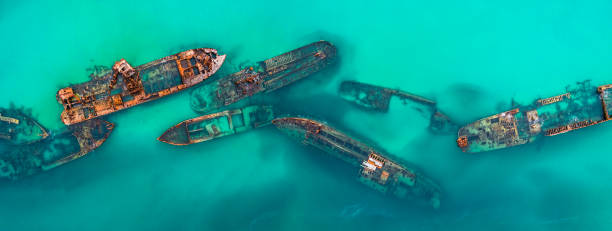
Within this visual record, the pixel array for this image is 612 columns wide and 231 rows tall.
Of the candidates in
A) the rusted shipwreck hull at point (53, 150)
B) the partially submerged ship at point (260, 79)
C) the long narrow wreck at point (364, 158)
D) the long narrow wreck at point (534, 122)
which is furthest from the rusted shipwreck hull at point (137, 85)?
the long narrow wreck at point (534, 122)

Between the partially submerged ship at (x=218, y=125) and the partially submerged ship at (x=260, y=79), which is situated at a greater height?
the partially submerged ship at (x=260, y=79)

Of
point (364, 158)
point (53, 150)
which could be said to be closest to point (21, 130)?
point (53, 150)

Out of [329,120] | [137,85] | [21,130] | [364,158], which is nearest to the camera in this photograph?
[137,85]

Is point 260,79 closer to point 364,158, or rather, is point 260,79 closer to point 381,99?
point 381,99

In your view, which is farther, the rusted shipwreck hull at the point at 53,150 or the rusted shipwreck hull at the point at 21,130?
the rusted shipwreck hull at the point at 53,150

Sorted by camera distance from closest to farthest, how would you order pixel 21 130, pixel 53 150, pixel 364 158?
pixel 21 130, pixel 364 158, pixel 53 150

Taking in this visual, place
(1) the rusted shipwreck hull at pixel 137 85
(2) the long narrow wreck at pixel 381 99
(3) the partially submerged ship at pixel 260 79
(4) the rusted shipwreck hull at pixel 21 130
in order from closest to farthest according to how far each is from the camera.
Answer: (1) the rusted shipwreck hull at pixel 137 85
(4) the rusted shipwreck hull at pixel 21 130
(3) the partially submerged ship at pixel 260 79
(2) the long narrow wreck at pixel 381 99

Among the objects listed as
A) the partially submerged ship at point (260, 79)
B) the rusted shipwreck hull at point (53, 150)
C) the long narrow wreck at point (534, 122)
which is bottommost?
the long narrow wreck at point (534, 122)

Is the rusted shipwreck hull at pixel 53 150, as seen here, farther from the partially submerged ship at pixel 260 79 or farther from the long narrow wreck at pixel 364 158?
the long narrow wreck at pixel 364 158
